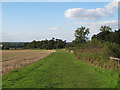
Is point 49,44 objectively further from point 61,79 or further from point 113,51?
point 61,79

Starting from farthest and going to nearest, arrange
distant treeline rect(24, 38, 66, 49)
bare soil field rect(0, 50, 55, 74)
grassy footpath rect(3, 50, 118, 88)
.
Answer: distant treeline rect(24, 38, 66, 49), bare soil field rect(0, 50, 55, 74), grassy footpath rect(3, 50, 118, 88)

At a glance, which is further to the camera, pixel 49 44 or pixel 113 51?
pixel 49 44

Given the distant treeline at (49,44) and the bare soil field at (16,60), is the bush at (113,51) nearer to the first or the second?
the bare soil field at (16,60)

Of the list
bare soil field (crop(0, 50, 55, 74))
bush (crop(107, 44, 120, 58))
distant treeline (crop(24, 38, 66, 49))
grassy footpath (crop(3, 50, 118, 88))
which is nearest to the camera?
grassy footpath (crop(3, 50, 118, 88))

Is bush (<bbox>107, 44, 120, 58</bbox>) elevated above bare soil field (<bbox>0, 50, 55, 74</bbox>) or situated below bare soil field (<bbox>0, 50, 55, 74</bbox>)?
above

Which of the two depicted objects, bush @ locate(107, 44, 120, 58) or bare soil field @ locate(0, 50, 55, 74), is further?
bare soil field @ locate(0, 50, 55, 74)

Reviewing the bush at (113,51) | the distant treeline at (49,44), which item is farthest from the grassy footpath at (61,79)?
the distant treeline at (49,44)

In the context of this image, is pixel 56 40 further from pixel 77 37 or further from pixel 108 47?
pixel 108 47

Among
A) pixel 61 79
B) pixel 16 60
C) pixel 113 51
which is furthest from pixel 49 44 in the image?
pixel 61 79

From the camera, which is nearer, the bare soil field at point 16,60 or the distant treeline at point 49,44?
the bare soil field at point 16,60

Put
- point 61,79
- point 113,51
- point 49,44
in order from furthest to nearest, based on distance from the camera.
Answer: point 49,44 < point 113,51 < point 61,79

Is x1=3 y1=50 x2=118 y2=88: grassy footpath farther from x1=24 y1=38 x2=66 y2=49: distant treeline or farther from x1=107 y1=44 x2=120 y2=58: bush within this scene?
x1=24 y1=38 x2=66 y2=49: distant treeline

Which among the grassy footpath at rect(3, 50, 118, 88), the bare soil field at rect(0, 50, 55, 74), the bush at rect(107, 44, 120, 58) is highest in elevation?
the bush at rect(107, 44, 120, 58)

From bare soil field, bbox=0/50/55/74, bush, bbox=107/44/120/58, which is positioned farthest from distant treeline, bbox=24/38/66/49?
bush, bbox=107/44/120/58
